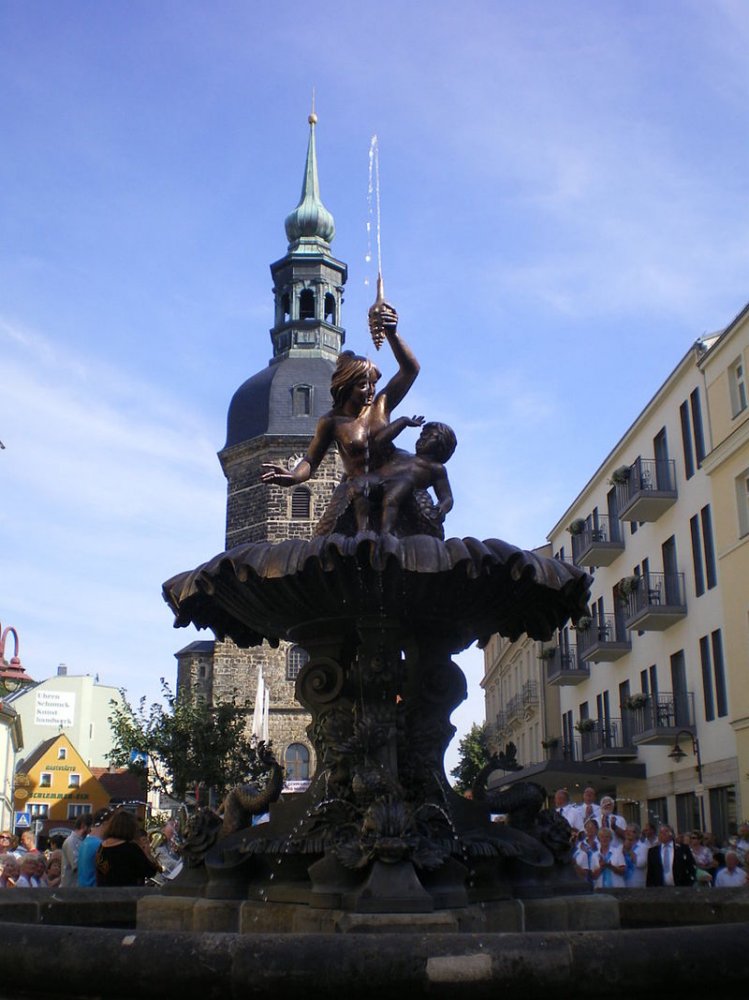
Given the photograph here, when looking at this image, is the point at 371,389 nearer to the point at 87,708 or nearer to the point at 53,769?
the point at 53,769

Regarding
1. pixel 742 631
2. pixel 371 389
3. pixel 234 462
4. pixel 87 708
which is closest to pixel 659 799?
pixel 742 631

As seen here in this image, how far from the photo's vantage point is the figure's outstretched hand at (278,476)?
24.2 feet

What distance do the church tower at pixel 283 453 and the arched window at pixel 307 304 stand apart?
60 millimetres

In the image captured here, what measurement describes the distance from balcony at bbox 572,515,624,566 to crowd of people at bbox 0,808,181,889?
2364cm

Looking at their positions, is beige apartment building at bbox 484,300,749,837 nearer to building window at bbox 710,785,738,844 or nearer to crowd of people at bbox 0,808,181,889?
building window at bbox 710,785,738,844

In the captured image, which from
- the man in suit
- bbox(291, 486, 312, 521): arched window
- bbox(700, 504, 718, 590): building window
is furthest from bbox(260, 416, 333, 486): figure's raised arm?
bbox(291, 486, 312, 521): arched window

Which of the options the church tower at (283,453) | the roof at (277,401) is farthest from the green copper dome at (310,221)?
the roof at (277,401)

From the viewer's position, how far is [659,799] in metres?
29.2

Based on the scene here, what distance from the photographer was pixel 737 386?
25188 millimetres

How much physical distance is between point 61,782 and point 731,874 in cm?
6427

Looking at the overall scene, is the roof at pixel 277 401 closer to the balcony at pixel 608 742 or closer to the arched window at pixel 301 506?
the arched window at pixel 301 506

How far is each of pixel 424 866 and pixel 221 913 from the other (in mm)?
1284

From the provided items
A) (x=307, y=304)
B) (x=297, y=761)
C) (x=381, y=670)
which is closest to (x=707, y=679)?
(x=381, y=670)

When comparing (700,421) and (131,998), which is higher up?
(700,421)
